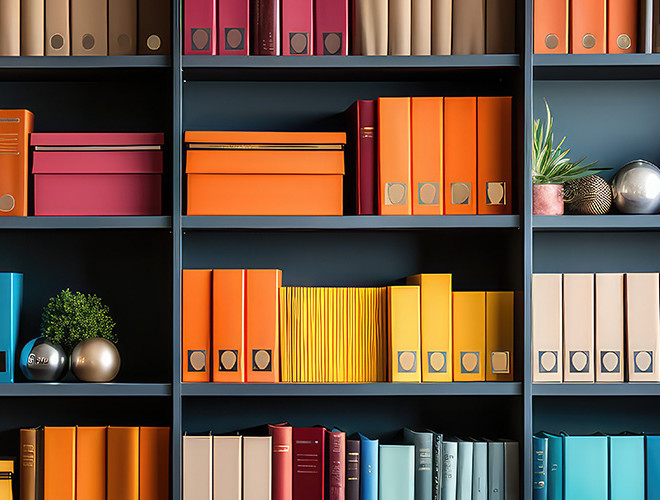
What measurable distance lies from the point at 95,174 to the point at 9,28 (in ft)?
1.58

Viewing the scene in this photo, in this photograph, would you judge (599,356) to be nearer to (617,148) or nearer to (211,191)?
(617,148)

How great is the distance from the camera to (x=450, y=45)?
6.54 ft

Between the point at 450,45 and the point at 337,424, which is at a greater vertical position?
the point at 450,45

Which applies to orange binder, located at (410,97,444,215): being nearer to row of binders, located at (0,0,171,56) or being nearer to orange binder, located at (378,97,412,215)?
orange binder, located at (378,97,412,215)

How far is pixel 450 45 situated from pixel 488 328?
0.83 m

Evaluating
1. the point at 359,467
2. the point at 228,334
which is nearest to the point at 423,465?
the point at 359,467

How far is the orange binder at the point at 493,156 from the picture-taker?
198 cm

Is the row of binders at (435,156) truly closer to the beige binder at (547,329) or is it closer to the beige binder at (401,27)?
the beige binder at (401,27)

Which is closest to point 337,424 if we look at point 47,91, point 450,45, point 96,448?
point 96,448

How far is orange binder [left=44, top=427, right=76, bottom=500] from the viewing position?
6.46ft

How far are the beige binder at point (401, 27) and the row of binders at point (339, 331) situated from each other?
0.66 meters

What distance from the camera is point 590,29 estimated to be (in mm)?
1997

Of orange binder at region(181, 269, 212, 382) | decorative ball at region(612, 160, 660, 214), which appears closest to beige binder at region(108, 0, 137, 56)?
orange binder at region(181, 269, 212, 382)

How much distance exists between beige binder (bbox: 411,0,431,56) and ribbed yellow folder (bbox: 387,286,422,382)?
69cm
